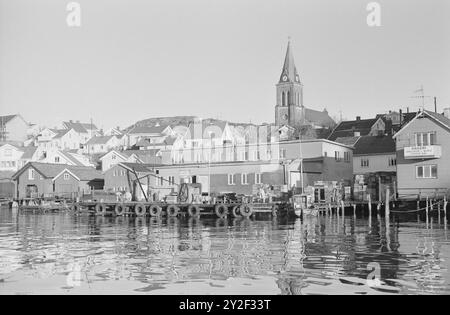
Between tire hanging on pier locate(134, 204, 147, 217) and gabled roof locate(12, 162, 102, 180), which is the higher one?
gabled roof locate(12, 162, 102, 180)

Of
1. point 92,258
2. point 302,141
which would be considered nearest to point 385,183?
point 302,141

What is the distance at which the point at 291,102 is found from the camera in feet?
Result: 516

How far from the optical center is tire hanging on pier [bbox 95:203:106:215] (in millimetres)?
58219

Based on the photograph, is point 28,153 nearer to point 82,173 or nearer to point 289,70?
point 82,173

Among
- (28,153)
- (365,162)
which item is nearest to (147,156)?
(28,153)

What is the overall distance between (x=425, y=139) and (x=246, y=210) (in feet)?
53.1

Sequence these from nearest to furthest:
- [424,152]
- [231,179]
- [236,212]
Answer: [236,212] < [424,152] < [231,179]

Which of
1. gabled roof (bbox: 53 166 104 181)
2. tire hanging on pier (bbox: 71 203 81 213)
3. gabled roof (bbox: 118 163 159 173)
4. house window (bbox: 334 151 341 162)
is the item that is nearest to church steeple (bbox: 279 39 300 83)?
gabled roof (bbox: 53 166 104 181)

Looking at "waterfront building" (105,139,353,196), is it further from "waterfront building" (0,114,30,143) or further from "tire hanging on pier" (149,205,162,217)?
"waterfront building" (0,114,30,143)

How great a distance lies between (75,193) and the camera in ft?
242

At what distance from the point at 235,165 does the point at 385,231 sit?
29.9 metres

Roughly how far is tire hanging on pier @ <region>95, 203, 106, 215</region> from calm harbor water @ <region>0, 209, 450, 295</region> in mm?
26457

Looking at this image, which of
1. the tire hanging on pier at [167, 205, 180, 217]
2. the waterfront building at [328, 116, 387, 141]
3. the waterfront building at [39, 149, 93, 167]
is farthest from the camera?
the waterfront building at [328, 116, 387, 141]
